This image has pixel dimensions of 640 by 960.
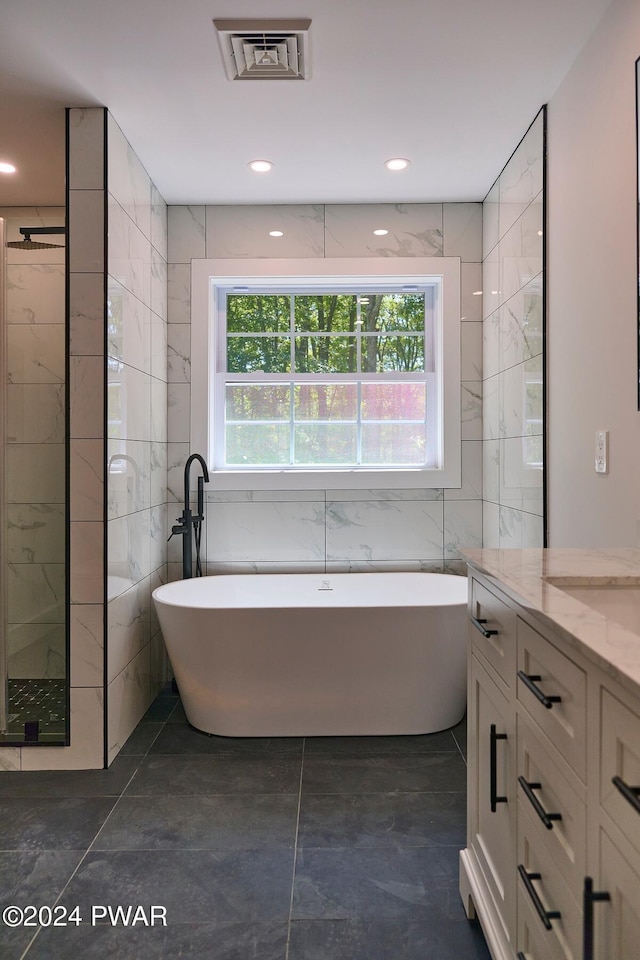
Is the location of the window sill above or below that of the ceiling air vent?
below

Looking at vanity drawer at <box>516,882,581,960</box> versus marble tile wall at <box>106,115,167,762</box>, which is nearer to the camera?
vanity drawer at <box>516,882,581,960</box>

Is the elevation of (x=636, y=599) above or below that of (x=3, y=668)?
above

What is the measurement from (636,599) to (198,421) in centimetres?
265

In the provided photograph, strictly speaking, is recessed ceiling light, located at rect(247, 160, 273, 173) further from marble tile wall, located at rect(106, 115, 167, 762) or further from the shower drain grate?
the shower drain grate

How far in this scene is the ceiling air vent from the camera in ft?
6.61

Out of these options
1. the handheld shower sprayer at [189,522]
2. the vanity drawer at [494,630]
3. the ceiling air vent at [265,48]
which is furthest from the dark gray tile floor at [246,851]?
the ceiling air vent at [265,48]

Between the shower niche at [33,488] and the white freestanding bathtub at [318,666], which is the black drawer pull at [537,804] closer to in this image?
the white freestanding bathtub at [318,666]

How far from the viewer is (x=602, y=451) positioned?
6.56 ft

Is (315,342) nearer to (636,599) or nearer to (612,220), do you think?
(612,220)

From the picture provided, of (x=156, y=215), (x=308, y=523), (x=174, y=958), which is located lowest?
(x=174, y=958)

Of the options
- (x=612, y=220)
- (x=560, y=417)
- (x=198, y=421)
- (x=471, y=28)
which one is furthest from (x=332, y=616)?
(x=471, y=28)

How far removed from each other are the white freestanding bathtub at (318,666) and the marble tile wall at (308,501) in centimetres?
80

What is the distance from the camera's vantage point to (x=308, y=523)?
3520mm

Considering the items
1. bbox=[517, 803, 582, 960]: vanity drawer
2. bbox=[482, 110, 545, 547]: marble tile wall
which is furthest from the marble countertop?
bbox=[482, 110, 545, 547]: marble tile wall
